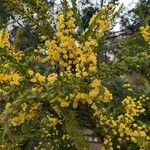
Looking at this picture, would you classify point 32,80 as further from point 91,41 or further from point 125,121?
A: point 125,121

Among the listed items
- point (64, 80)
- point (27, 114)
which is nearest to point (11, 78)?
point (27, 114)

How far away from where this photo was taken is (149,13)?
7.32 meters

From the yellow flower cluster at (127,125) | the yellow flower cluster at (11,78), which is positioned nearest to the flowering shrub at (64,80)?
the yellow flower cluster at (11,78)

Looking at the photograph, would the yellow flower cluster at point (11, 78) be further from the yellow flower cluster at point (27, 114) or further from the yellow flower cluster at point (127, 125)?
the yellow flower cluster at point (127, 125)

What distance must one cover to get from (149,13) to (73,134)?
15.4 feet

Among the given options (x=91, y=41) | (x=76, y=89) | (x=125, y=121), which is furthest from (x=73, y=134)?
(x=125, y=121)

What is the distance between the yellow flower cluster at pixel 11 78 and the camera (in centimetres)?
309

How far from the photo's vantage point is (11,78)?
10.7 ft

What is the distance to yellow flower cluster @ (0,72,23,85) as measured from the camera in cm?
309

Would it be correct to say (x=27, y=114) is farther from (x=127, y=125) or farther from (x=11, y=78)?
(x=127, y=125)

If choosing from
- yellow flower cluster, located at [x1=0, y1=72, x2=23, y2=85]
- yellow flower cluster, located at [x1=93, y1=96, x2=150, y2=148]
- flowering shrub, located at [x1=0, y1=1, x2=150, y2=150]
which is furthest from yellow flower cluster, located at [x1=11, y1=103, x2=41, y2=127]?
yellow flower cluster, located at [x1=93, y1=96, x2=150, y2=148]

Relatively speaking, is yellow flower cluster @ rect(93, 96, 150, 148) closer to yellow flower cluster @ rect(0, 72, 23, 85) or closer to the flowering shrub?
the flowering shrub

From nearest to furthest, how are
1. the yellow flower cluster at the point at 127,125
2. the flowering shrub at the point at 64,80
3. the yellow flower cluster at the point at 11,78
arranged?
1. the flowering shrub at the point at 64,80
2. the yellow flower cluster at the point at 11,78
3. the yellow flower cluster at the point at 127,125

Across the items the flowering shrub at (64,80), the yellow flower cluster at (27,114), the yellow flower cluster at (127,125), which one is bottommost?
the yellow flower cluster at (127,125)
